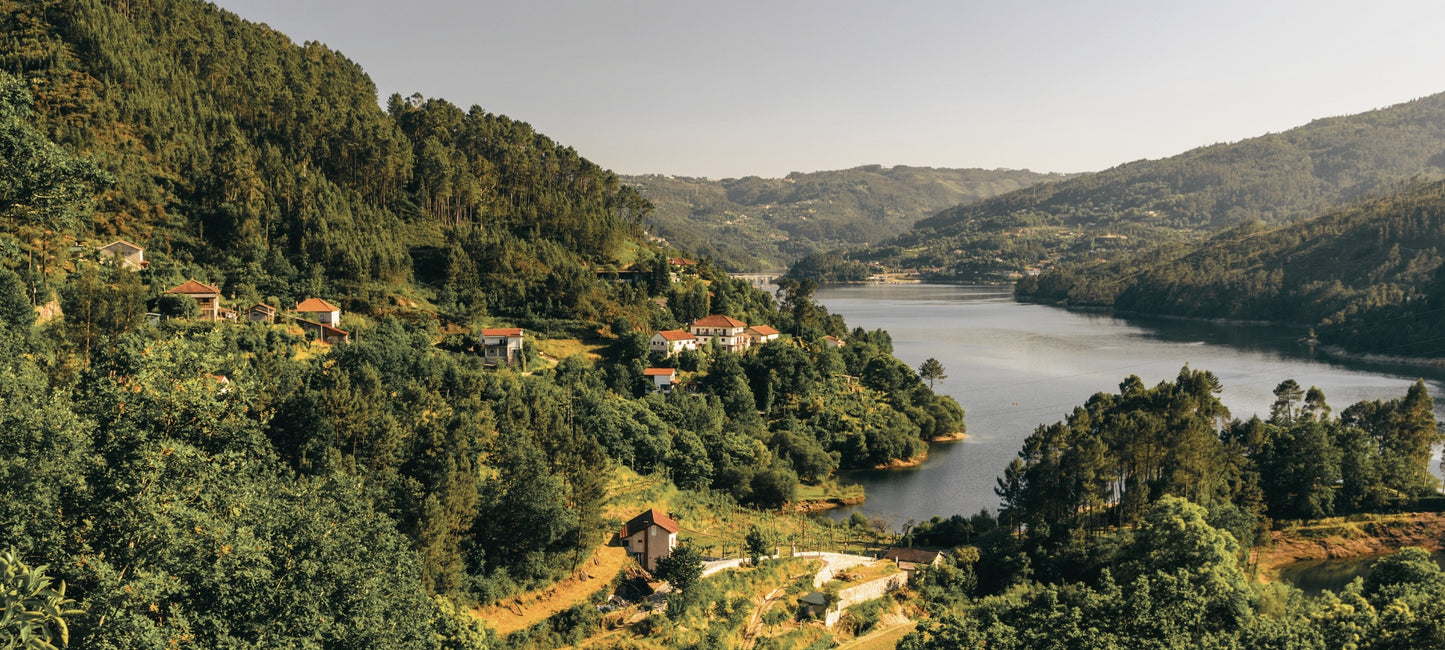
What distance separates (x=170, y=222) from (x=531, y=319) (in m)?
20.6

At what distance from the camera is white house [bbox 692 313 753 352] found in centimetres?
5878

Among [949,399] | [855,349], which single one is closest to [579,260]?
[855,349]

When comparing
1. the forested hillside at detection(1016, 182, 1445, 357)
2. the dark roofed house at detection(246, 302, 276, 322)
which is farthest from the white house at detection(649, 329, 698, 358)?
the forested hillside at detection(1016, 182, 1445, 357)

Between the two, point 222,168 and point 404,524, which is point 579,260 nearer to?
point 222,168

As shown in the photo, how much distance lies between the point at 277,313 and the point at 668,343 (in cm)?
2214

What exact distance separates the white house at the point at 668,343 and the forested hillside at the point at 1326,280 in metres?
81.5

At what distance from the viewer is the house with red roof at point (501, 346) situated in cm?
4644

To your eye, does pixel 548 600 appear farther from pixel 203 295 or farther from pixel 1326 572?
pixel 1326 572

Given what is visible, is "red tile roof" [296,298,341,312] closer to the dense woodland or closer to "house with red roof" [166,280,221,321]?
the dense woodland

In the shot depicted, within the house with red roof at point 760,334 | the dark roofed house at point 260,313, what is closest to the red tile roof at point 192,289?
the dark roofed house at point 260,313

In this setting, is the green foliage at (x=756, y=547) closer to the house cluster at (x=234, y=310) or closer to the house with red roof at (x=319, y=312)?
the house cluster at (x=234, y=310)

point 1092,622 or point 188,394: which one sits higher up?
point 188,394

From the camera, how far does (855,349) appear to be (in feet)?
219

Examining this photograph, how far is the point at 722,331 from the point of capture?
59.0 meters
